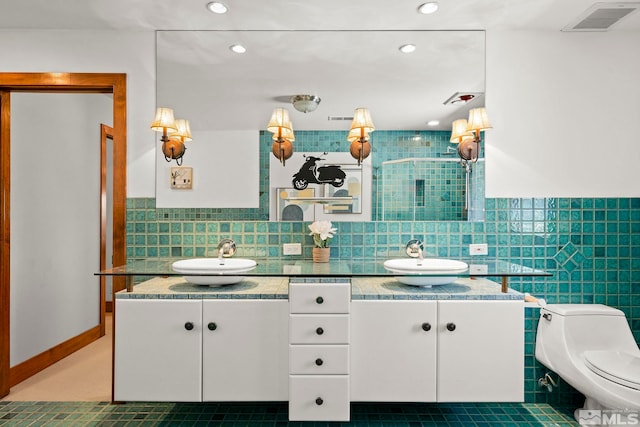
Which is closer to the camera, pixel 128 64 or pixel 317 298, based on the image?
pixel 317 298

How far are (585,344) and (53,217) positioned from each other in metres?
3.92

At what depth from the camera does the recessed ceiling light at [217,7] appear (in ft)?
7.13

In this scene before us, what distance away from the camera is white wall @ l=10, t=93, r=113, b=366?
9.44ft

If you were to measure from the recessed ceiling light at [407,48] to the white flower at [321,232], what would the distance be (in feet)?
3.88

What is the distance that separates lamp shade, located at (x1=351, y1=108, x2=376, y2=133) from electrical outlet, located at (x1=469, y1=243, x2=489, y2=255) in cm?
97

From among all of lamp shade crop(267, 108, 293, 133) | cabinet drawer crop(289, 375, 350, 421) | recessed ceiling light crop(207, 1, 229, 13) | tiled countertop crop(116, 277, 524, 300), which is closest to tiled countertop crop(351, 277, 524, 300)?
tiled countertop crop(116, 277, 524, 300)

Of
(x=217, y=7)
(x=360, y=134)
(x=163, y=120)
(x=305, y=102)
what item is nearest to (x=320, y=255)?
(x=360, y=134)

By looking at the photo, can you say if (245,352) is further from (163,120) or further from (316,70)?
(316,70)

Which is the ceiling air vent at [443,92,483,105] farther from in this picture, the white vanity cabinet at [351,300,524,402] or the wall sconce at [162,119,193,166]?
the wall sconce at [162,119,193,166]

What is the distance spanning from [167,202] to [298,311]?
118cm

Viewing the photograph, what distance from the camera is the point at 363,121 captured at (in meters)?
2.45

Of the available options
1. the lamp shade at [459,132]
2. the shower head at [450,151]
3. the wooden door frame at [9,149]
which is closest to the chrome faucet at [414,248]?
the shower head at [450,151]

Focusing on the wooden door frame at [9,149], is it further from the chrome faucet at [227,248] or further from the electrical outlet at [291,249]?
the electrical outlet at [291,249]

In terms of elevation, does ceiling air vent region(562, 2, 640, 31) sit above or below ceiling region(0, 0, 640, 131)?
above
